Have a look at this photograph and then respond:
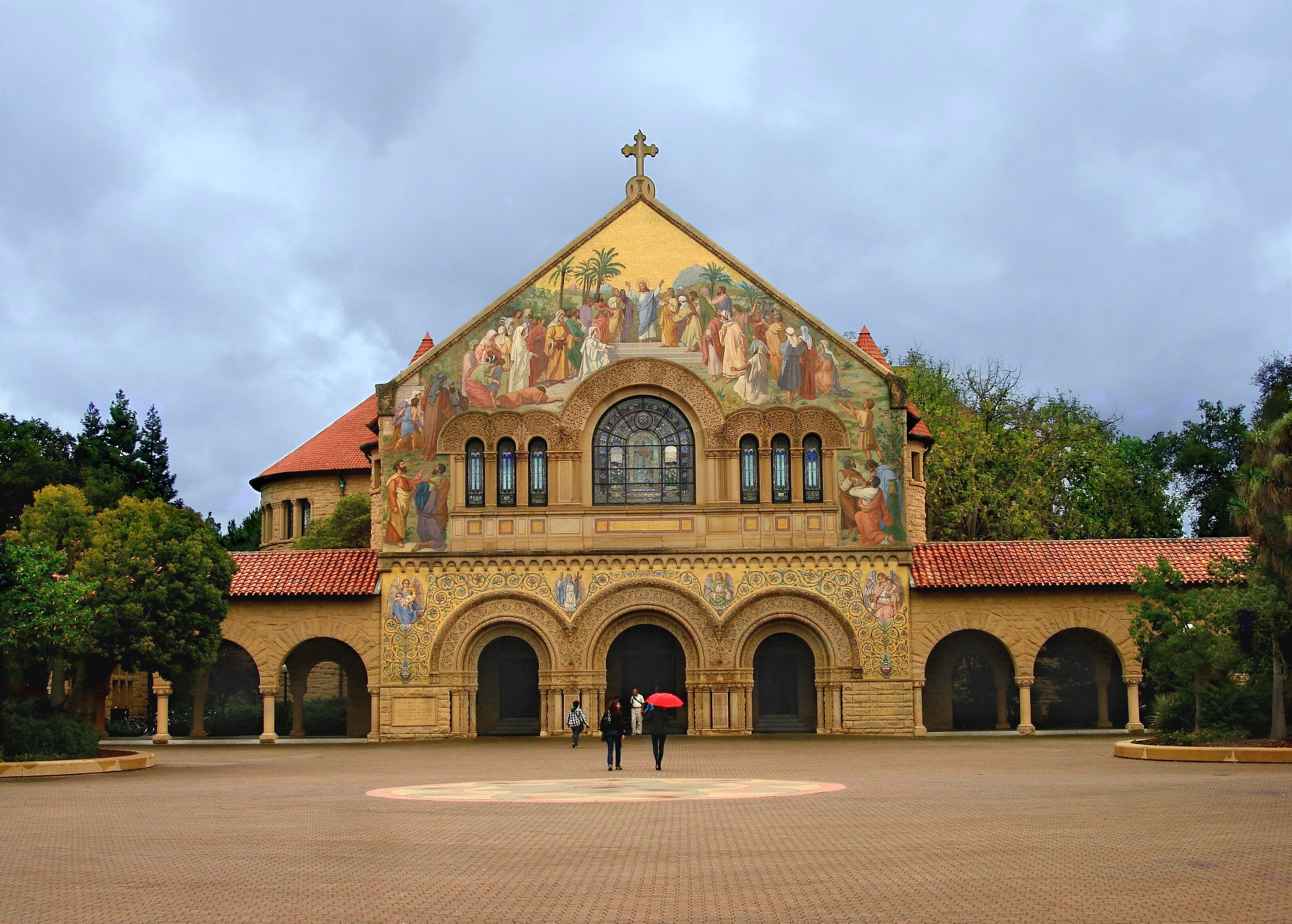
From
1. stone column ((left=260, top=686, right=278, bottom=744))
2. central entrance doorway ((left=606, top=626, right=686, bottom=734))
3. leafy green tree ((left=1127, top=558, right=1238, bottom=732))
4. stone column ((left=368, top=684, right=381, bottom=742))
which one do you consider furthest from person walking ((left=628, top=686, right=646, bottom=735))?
leafy green tree ((left=1127, top=558, right=1238, bottom=732))

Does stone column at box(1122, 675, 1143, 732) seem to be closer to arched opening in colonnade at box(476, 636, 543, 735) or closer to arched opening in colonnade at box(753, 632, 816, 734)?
arched opening in colonnade at box(753, 632, 816, 734)

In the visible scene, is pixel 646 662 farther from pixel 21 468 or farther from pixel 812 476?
pixel 21 468

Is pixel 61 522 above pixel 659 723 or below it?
above

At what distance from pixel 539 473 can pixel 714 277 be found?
7.42m

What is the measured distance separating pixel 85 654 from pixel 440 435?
12892 mm

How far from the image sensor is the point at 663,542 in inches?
1586

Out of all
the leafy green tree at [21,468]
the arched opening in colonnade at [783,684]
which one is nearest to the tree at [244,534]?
the leafy green tree at [21,468]

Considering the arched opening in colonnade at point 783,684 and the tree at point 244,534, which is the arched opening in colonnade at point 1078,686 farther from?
the tree at point 244,534

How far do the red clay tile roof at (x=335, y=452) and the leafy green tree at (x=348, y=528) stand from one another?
2311 millimetres

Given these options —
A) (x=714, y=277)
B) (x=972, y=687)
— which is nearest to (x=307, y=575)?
(x=714, y=277)

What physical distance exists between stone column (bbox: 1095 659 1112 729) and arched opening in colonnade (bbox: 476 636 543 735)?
16.5 meters

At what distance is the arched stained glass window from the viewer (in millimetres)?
40750

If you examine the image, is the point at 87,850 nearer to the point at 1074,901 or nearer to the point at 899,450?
the point at 1074,901

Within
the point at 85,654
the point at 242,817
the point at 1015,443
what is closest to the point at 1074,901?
the point at 242,817
